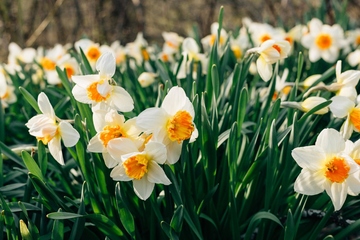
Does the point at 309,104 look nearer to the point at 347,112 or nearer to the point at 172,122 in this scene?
the point at 347,112

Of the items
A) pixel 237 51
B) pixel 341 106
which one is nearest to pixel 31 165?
pixel 341 106

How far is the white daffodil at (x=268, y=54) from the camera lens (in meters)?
1.43

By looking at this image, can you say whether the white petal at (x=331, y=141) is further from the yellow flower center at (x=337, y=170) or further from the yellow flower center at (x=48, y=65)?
the yellow flower center at (x=48, y=65)

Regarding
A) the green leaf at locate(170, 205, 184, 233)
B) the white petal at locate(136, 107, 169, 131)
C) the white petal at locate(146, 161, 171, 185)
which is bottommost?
the green leaf at locate(170, 205, 184, 233)

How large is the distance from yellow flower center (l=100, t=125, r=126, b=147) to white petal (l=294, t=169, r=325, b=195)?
44 cm

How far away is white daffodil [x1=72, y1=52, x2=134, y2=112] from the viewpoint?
1209 millimetres

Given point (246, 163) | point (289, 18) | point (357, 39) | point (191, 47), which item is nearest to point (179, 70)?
point (191, 47)

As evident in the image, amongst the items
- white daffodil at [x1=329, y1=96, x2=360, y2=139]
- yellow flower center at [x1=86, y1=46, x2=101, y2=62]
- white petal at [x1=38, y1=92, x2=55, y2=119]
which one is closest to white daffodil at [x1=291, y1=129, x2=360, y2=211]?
white daffodil at [x1=329, y1=96, x2=360, y2=139]

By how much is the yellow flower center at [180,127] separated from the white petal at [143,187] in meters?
0.13

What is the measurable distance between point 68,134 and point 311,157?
1.96 ft

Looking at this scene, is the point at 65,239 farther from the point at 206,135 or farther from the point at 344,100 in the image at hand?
the point at 344,100

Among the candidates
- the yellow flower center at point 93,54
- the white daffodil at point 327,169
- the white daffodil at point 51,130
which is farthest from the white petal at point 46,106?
the yellow flower center at point 93,54

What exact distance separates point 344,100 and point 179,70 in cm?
88

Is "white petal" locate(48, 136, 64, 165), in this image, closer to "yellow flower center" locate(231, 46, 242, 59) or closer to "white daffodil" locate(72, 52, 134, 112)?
"white daffodil" locate(72, 52, 134, 112)
